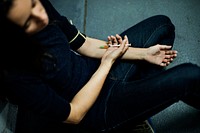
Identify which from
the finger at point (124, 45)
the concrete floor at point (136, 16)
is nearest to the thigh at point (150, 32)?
the finger at point (124, 45)

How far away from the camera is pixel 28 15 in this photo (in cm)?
84

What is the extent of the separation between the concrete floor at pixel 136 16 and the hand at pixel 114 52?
51 cm

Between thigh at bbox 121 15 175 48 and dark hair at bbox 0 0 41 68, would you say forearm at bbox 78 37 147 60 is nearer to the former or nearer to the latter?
thigh at bbox 121 15 175 48

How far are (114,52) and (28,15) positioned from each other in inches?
20.7

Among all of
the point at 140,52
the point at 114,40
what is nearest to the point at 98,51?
the point at 114,40

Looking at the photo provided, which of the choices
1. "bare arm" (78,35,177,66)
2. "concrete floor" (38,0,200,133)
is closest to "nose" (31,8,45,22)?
"bare arm" (78,35,177,66)

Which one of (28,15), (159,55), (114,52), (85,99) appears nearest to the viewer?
(28,15)

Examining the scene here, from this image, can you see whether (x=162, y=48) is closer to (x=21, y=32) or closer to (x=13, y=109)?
(x=21, y=32)

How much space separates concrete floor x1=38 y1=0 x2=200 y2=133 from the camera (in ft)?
5.64

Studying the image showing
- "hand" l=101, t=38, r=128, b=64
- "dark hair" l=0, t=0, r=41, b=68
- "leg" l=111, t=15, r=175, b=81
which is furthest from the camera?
"leg" l=111, t=15, r=175, b=81

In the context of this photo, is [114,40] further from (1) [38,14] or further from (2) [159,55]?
(1) [38,14]

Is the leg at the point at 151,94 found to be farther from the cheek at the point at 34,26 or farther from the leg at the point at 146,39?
the cheek at the point at 34,26

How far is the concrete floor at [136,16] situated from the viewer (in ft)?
5.64

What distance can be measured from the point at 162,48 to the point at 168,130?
492mm
